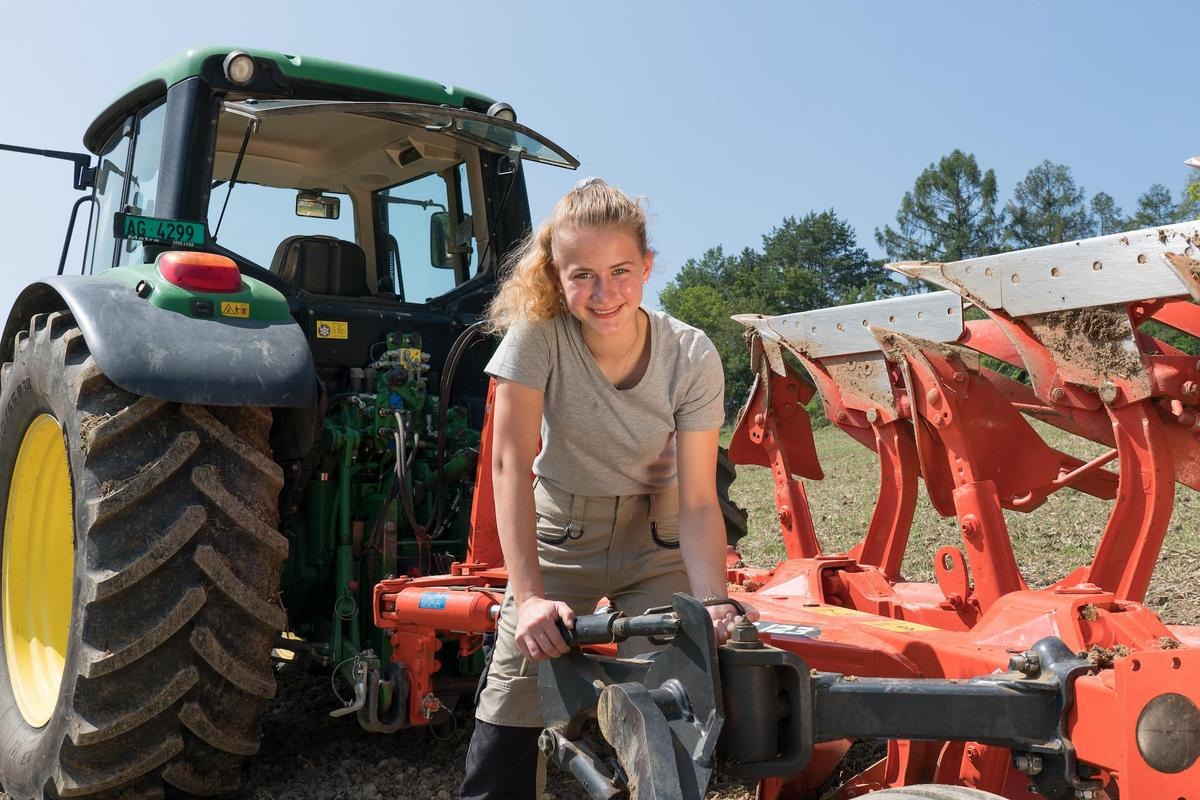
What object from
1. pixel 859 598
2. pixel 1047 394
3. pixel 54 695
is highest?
pixel 1047 394

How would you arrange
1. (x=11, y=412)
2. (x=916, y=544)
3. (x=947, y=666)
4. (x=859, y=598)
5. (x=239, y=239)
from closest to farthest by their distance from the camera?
(x=947, y=666) < (x=859, y=598) < (x=11, y=412) < (x=239, y=239) < (x=916, y=544)

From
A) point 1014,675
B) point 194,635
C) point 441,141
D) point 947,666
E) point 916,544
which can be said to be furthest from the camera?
point 916,544

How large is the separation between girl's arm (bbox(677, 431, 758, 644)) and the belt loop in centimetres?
22

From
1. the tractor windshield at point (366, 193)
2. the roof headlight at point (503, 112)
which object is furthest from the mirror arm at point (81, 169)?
the roof headlight at point (503, 112)

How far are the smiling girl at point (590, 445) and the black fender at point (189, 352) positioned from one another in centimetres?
92

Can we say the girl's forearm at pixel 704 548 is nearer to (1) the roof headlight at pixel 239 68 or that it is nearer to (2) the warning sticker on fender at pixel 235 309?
(2) the warning sticker on fender at pixel 235 309

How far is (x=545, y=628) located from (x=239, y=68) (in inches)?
103


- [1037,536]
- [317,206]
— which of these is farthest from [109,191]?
[1037,536]

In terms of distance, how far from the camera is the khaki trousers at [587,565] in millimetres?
2557

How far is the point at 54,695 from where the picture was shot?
144 inches

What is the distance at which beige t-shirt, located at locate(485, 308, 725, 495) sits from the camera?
2.52m

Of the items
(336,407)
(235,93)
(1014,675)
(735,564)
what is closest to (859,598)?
(735,564)

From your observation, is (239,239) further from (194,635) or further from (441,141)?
(194,635)

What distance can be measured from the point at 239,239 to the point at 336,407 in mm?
738
